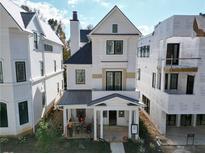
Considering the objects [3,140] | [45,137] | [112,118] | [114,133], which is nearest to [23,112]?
[3,140]

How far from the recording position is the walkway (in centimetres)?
1098

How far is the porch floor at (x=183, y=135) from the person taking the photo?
12.5 meters

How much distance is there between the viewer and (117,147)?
452 inches

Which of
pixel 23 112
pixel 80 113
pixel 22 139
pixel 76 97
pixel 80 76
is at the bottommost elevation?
pixel 22 139

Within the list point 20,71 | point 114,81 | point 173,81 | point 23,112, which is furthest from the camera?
point 173,81

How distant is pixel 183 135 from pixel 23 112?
12992 millimetres

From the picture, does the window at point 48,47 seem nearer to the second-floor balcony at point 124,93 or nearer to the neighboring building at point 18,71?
the neighboring building at point 18,71

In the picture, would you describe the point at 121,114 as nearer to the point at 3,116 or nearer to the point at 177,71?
the point at 177,71

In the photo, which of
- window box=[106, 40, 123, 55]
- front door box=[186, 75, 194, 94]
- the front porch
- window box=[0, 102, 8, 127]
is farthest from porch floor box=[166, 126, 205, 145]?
window box=[0, 102, 8, 127]

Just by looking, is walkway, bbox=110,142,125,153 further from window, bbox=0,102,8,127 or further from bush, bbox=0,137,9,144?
window, bbox=0,102,8,127

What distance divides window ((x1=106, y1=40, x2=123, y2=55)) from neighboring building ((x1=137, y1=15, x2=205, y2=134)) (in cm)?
355

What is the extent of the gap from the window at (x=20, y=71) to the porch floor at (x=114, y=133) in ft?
25.4

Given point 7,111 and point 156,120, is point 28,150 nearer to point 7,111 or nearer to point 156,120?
point 7,111

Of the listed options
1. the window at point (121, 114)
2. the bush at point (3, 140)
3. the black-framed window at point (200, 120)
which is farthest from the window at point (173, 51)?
the bush at point (3, 140)
